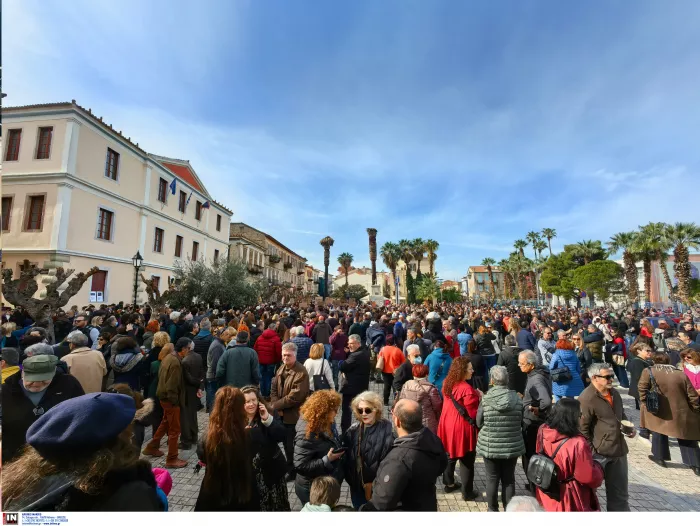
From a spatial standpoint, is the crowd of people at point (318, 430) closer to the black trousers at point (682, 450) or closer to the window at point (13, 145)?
the black trousers at point (682, 450)

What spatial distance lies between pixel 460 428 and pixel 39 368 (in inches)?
167

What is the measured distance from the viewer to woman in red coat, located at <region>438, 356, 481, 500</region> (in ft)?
12.0

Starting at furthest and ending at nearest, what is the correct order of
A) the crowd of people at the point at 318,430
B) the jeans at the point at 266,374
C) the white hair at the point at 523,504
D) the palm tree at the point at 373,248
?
the palm tree at the point at 373,248 → the jeans at the point at 266,374 → the white hair at the point at 523,504 → the crowd of people at the point at 318,430

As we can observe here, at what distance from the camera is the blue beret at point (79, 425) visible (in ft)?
4.71

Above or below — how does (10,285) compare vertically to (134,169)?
below

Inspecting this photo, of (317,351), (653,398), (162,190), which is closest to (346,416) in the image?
(317,351)

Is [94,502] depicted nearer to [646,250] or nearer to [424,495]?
[424,495]

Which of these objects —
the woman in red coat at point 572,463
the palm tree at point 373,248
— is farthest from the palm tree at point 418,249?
the woman in red coat at point 572,463

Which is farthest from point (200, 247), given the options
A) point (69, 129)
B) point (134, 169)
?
point (69, 129)

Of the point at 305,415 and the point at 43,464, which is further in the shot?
the point at 305,415

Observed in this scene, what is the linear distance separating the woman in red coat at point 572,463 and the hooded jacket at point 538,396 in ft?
3.90

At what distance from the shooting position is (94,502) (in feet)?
5.05

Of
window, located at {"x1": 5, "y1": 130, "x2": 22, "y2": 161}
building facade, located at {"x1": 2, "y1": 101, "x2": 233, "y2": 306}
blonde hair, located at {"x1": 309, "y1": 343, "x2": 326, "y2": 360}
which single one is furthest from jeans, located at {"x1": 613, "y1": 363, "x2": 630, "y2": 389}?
window, located at {"x1": 5, "y1": 130, "x2": 22, "y2": 161}

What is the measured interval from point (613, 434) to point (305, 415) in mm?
2955
